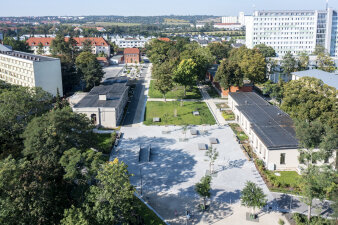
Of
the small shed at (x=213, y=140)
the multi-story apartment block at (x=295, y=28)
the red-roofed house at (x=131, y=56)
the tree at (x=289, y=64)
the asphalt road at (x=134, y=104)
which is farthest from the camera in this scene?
the multi-story apartment block at (x=295, y=28)

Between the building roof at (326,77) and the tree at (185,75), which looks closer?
the building roof at (326,77)

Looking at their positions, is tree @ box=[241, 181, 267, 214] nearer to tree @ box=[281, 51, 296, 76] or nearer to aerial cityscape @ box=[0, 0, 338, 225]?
aerial cityscape @ box=[0, 0, 338, 225]

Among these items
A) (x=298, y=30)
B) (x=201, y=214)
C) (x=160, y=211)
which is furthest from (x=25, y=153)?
(x=298, y=30)

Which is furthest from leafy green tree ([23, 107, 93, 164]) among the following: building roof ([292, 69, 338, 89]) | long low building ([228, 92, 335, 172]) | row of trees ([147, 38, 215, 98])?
building roof ([292, 69, 338, 89])

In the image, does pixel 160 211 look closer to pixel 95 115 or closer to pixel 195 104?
pixel 95 115

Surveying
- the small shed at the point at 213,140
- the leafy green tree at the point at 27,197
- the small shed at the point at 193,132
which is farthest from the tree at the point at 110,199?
the small shed at the point at 193,132

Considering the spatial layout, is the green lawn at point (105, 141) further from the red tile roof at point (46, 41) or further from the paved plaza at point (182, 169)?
the red tile roof at point (46, 41)
